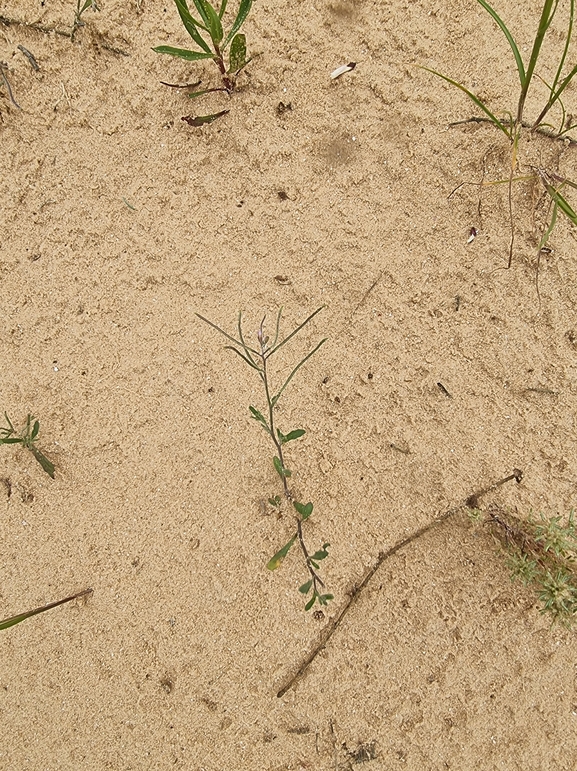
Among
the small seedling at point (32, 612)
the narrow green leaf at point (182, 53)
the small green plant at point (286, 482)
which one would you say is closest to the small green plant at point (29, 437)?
the small seedling at point (32, 612)

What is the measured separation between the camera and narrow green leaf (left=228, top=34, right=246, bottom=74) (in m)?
1.88

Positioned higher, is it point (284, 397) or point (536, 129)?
point (536, 129)

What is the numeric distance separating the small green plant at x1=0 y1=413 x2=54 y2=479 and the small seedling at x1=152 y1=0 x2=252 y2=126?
3.28 feet

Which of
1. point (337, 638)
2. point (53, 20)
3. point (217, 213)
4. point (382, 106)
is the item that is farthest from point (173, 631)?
point (53, 20)

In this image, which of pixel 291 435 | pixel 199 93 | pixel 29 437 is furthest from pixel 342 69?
pixel 29 437

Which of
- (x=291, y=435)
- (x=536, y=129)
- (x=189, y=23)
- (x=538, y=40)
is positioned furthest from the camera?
(x=536, y=129)

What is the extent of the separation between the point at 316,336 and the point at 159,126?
799mm

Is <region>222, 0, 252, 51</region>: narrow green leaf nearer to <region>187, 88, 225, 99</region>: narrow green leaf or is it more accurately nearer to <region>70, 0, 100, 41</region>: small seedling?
<region>187, 88, 225, 99</region>: narrow green leaf

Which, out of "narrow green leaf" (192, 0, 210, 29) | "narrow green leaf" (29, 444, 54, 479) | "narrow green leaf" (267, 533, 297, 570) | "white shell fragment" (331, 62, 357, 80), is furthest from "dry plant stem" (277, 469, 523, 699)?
"narrow green leaf" (192, 0, 210, 29)

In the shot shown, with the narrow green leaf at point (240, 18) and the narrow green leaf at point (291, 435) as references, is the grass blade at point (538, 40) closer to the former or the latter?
the narrow green leaf at point (240, 18)

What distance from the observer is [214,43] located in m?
1.90

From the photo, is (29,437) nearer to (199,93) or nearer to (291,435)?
(291,435)

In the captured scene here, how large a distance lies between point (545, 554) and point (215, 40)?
5.42ft

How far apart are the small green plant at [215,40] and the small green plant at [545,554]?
1.43 m
